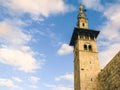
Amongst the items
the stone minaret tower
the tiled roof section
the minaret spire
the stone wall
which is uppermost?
the minaret spire

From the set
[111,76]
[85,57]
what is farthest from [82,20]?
[111,76]

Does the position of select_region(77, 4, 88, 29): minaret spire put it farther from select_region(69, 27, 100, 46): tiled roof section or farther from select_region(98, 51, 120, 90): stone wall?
select_region(98, 51, 120, 90): stone wall

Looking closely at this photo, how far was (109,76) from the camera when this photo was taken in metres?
25.9

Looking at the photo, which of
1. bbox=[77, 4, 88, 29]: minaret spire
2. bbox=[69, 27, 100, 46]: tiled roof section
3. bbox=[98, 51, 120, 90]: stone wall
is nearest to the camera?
bbox=[98, 51, 120, 90]: stone wall

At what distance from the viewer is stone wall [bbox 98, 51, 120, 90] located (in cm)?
2371

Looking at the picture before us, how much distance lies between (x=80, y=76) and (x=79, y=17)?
13449 millimetres

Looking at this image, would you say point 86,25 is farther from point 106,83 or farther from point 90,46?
point 106,83

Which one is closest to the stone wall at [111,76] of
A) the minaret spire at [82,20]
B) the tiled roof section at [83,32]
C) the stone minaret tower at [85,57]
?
the stone minaret tower at [85,57]

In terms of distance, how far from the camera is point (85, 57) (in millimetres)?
32250

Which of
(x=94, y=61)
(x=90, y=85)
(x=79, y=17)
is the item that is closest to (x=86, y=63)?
(x=94, y=61)

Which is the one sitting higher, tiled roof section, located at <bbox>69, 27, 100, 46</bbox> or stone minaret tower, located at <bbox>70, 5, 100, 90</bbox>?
tiled roof section, located at <bbox>69, 27, 100, 46</bbox>

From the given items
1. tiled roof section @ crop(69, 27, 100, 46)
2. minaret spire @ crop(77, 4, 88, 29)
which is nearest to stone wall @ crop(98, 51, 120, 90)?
tiled roof section @ crop(69, 27, 100, 46)

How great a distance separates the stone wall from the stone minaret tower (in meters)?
2.14

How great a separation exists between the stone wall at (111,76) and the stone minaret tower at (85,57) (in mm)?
2137
